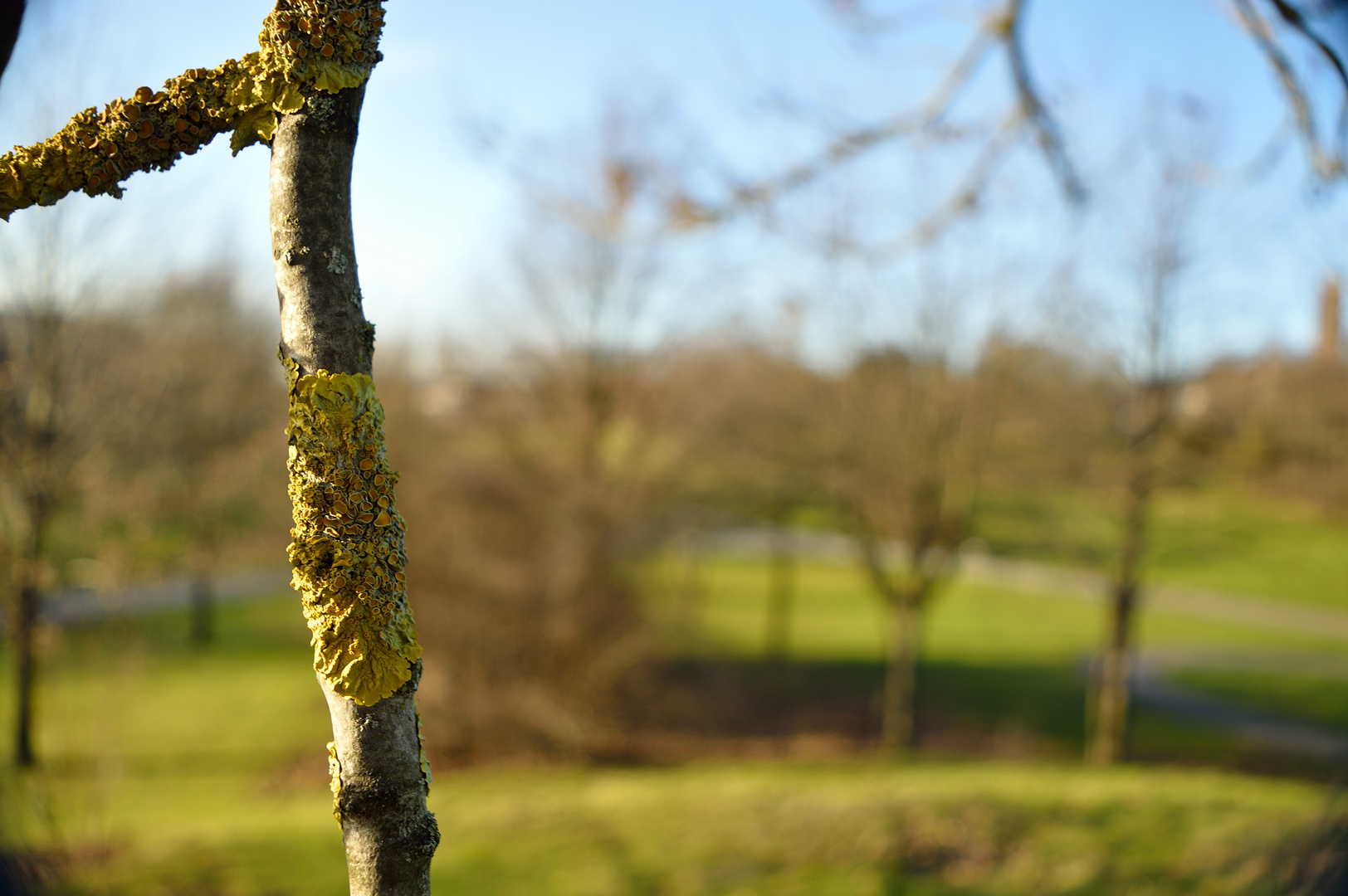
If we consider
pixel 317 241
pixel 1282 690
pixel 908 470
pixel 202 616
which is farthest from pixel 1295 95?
pixel 202 616

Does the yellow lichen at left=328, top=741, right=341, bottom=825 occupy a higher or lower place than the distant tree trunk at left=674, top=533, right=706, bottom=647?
higher

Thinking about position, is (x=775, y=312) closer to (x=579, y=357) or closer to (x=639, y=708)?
(x=579, y=357)

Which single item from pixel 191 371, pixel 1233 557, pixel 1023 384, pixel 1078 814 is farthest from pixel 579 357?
pixel 1078 814

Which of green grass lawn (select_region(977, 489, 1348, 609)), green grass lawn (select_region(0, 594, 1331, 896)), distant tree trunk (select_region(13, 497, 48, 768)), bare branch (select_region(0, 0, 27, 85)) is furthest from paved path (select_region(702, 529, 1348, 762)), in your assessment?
distant tree trunk (select_region(13, 497, 48, 768))

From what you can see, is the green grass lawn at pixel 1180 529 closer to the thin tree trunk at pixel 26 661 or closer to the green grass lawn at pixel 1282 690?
the green grass lawn at pixel 1282 690

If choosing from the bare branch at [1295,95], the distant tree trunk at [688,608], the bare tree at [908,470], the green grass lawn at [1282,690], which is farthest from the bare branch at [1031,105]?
the green grass lawn at [1282,690]

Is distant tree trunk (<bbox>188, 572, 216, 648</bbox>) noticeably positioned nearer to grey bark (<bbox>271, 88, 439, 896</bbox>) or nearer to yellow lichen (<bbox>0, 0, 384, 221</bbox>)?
yellow lichen (<bbox>0, 0, 384, 221</bbox>)

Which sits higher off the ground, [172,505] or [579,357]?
[579,357]
